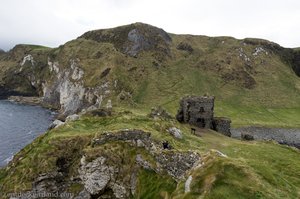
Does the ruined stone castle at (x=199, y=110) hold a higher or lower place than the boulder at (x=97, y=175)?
higher

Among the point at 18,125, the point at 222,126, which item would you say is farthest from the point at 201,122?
the point at 18,125

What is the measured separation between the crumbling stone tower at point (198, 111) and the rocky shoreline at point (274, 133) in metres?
50.4

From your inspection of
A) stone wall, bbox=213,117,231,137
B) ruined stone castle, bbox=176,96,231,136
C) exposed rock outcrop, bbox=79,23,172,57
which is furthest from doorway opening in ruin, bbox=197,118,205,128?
exposed rock outcrop, bbox=79,23,172,57

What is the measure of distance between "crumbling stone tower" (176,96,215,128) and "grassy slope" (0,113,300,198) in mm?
8047

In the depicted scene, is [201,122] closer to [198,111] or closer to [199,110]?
[198,111]

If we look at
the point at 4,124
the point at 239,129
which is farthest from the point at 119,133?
the point at 4,124

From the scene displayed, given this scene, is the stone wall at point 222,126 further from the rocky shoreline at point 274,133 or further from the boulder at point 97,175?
the rocky shoreline at point 274,133

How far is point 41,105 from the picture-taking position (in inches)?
→ 7303

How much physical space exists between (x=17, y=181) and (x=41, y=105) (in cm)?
14696

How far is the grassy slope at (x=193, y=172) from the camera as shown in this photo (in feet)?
92.6

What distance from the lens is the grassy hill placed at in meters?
30.5

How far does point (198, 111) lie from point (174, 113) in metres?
66.6

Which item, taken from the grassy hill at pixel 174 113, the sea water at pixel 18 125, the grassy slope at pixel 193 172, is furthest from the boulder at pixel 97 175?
the sea water at pixel 18 125

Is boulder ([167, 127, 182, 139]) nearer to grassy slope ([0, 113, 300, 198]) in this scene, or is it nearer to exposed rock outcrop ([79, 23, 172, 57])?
grassy slope ([0, 113, 300, 198])
